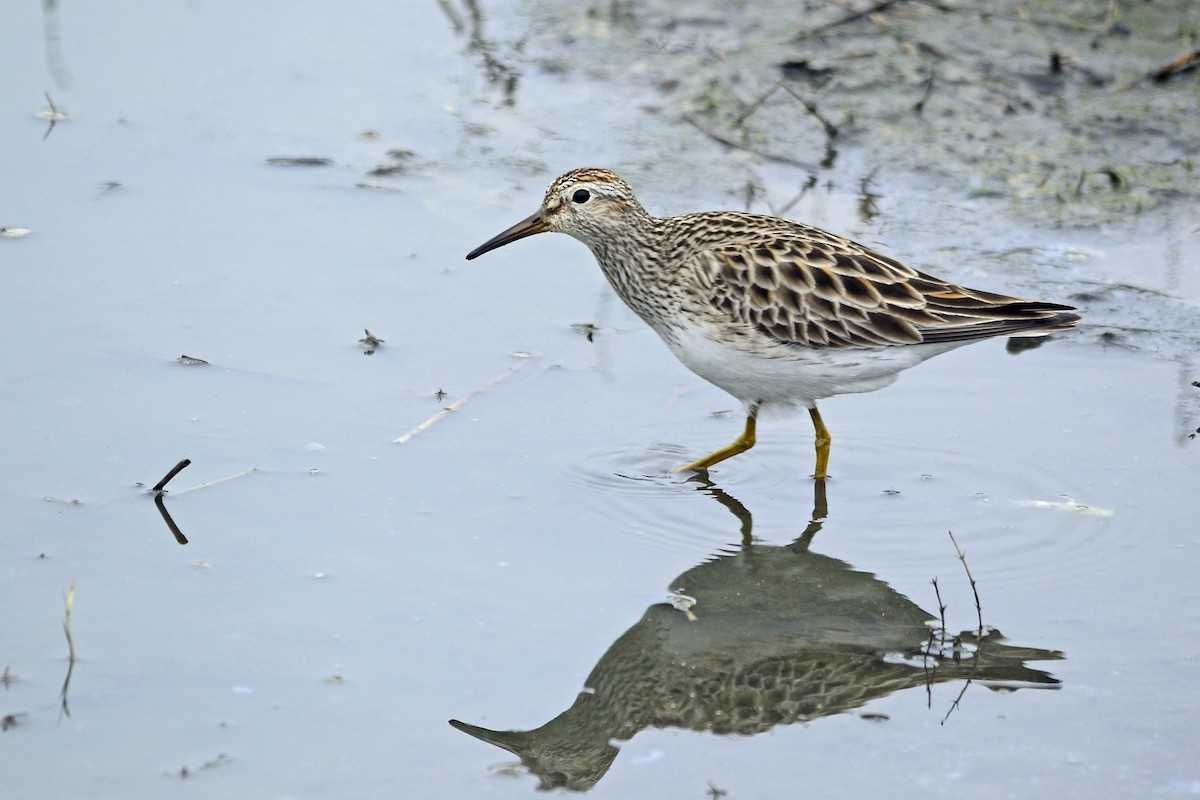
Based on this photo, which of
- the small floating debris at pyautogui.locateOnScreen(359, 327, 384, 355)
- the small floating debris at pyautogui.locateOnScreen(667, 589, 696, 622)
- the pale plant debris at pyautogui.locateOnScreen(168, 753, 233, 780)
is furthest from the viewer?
the small floating debris at pyautogui.locateOnScreen(359, 327, 384, 355)

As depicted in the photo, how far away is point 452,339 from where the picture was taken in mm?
8281

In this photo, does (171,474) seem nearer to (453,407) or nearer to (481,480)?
(481,480)

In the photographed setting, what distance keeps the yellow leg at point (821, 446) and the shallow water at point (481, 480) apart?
0.31 feet

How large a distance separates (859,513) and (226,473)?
2.97 meters

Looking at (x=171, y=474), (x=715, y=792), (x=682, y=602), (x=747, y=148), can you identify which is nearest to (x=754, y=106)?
(x=747, y=148)

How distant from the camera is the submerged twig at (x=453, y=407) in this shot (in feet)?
24.1

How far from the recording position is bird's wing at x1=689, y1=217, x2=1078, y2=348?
7109 mm

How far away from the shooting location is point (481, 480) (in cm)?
705

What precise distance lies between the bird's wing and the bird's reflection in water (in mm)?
1215

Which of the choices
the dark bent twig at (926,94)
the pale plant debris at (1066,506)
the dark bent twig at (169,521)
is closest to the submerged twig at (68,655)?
the dark bent twig at (169,521)

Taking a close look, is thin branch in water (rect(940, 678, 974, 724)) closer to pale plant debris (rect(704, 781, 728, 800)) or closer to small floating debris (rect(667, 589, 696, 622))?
pale plant debris (rect(704, 781, 728, 800))

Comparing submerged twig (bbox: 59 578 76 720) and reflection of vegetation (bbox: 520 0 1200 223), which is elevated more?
reflection of vegetation (bbox: 520 0 1200 223)

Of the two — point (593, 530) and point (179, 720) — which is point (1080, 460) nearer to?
point (593, 530)

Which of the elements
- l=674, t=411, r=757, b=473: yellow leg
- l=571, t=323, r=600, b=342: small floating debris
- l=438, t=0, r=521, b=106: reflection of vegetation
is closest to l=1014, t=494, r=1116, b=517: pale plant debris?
l=674, t=411, r=757, b=473: yellow leg
